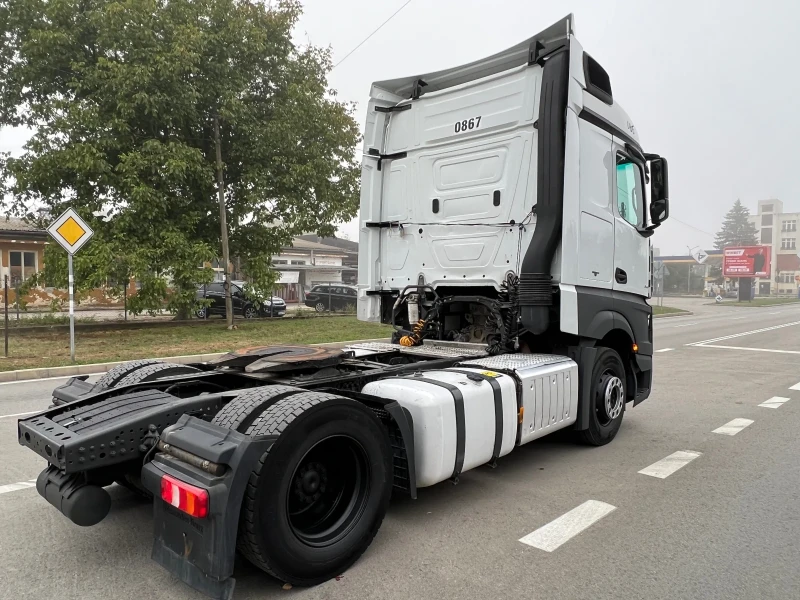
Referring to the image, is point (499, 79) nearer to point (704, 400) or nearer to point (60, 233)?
point (704, 400)

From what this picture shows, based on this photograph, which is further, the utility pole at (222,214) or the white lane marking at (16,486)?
the utility pole at (222,214)

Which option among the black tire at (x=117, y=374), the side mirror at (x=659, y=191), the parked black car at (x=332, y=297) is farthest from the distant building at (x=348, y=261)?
the black tire at (x=117, y=374)

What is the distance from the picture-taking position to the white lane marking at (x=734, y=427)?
236 inches

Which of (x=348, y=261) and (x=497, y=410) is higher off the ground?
(x=348, y=261)

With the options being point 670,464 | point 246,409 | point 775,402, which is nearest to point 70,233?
point 246,409

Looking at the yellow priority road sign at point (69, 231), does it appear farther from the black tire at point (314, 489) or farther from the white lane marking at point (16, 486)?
the black tire at point (314, 489)

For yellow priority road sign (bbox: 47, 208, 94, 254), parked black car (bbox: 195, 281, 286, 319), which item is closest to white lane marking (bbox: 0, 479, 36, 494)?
yellow priority road sign (bbox: 47, 208, 94, 254)

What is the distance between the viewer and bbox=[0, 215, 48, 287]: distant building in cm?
2855

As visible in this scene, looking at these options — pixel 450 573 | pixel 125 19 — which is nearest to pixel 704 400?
pixel 450 573

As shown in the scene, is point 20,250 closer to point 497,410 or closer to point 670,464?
point 497,410

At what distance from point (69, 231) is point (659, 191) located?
9.93 meters

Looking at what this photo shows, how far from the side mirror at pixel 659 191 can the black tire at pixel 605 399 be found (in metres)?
1.54

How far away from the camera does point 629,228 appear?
5.69 m

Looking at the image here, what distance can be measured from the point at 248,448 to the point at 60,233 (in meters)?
9.84
